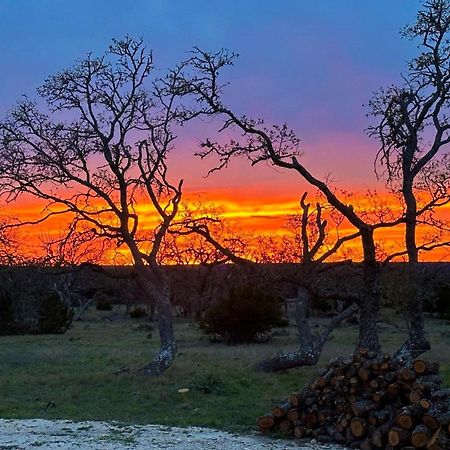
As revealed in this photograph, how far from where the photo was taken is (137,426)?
1171cm

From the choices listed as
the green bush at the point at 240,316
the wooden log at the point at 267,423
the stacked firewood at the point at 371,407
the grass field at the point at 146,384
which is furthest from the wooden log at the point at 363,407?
the green bush at the point at 240,316

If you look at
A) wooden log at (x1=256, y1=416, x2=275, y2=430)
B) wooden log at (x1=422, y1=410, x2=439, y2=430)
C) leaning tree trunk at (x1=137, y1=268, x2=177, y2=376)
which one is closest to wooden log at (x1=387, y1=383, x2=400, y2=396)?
wooden log at (x1=422, y1=410, x2=439, y2=430)

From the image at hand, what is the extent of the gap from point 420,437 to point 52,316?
35.7 meters

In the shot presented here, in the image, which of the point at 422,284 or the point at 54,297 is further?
the point at 54,297

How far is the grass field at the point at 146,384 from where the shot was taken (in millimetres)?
13789

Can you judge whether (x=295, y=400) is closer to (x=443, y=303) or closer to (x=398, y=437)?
(x=398, y=437)

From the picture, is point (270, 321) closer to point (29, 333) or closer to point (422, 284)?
point (422, 284)

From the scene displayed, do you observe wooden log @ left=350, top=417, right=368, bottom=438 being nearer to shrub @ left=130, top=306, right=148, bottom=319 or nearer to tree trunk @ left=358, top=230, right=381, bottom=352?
tree trunk @ left=358, top=230, right=381, bottom=352

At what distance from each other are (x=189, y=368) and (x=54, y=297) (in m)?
27.2

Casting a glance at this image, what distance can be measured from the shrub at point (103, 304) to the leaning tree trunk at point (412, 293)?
2027 inches

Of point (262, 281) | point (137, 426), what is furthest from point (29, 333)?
point (137, 426)

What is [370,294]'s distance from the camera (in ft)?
58.5

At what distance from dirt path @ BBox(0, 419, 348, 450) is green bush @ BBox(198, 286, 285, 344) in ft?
67.7

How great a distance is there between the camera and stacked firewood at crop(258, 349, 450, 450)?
31.7ft
